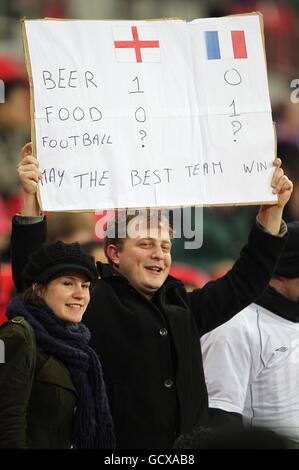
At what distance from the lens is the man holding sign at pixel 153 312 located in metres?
3.97

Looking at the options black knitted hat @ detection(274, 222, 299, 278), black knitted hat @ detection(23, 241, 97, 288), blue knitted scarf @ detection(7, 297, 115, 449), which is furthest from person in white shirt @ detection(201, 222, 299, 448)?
black knitted hat @ detection(23, 241, 97, 288)

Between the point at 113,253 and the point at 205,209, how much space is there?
353 centimetres

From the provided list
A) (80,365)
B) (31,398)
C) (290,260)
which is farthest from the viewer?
(290,260)

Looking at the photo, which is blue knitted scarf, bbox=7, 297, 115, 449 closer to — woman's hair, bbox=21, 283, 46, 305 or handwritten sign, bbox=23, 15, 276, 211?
woman's hair, bbox=21, 283, 46, 305

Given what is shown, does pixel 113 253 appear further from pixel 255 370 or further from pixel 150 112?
pixel 255 370

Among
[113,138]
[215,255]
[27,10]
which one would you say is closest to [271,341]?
[113,138]

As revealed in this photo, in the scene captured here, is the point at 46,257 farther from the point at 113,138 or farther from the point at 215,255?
the point at 215,255

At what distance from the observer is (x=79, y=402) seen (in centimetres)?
372

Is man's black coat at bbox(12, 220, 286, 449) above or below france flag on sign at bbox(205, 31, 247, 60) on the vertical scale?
below

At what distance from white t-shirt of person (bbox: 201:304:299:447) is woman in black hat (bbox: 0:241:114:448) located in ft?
2.78

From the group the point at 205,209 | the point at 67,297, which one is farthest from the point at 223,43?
the point at 205,209

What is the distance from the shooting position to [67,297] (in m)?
3.81

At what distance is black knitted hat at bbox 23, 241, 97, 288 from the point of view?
3.82 meters

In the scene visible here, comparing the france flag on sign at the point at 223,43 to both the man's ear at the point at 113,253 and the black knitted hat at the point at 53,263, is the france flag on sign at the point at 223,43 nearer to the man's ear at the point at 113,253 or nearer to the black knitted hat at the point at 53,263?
the man's ear at the point at 113,253
